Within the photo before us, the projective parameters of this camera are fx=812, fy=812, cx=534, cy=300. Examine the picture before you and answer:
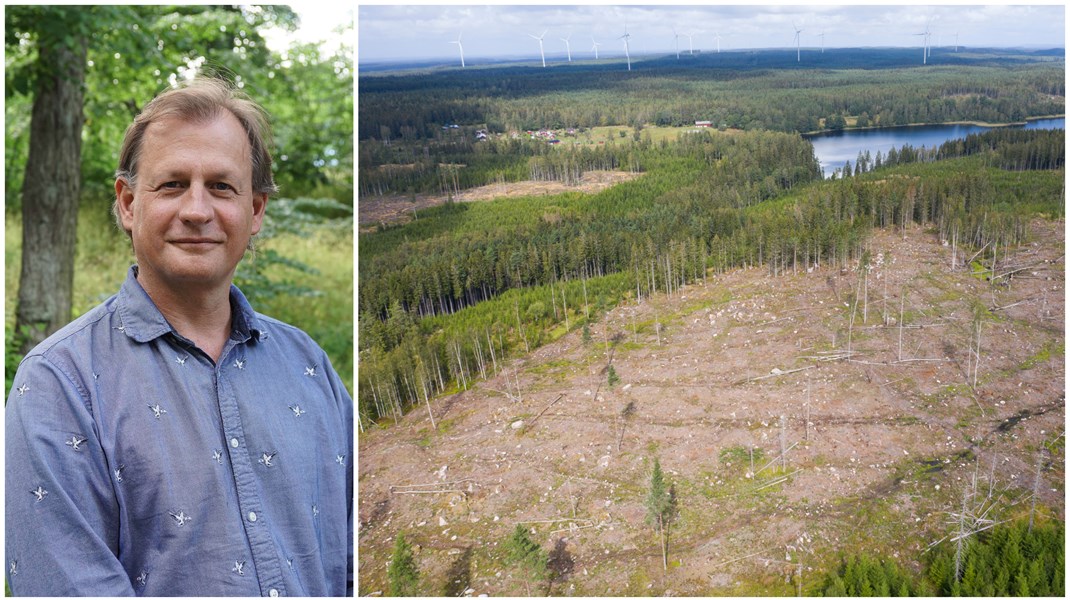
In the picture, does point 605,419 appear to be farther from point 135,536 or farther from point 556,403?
point 135,536

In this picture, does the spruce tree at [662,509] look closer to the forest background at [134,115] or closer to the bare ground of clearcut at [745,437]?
the bare ground of clearcut at [745,437]

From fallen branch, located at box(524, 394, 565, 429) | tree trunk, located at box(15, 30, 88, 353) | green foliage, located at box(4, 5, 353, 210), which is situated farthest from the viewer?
tree trunk, located at box(15, 30, 88, 353)

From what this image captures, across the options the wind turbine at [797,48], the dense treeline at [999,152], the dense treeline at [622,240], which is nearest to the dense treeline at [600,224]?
the dense treeline at [622,240]

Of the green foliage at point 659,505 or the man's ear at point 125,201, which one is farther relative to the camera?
the green foliage at point 659,505

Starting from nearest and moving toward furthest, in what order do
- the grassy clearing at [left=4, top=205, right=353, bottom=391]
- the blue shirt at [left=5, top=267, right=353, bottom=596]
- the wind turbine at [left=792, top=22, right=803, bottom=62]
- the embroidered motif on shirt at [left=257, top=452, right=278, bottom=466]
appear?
the blue shirt at [left=5, top=267, right=353, bottom=596]
the embroidered motif on shirt at [left=257, top=452, right=278, bottom=466]
the wind turbine at [left=792, top=22, right=803, bottom=62]
the grassy clearing at [left=4, top=205, right=353, bottom=391]

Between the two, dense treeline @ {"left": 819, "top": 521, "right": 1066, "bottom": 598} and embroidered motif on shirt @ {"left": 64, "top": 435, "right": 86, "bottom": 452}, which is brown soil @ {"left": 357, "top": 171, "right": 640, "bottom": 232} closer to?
embroidered motif on shirt @ {"left": 64, "top": 435, "right": 86, "bottom": 452}

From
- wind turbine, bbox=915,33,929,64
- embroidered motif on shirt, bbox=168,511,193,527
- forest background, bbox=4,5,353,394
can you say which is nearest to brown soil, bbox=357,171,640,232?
wind turbine, bbox=915,33,929,64

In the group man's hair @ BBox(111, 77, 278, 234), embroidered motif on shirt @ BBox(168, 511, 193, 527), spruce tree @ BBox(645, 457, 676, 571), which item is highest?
man's hair @ BBox(111, 77, 278, 234)
